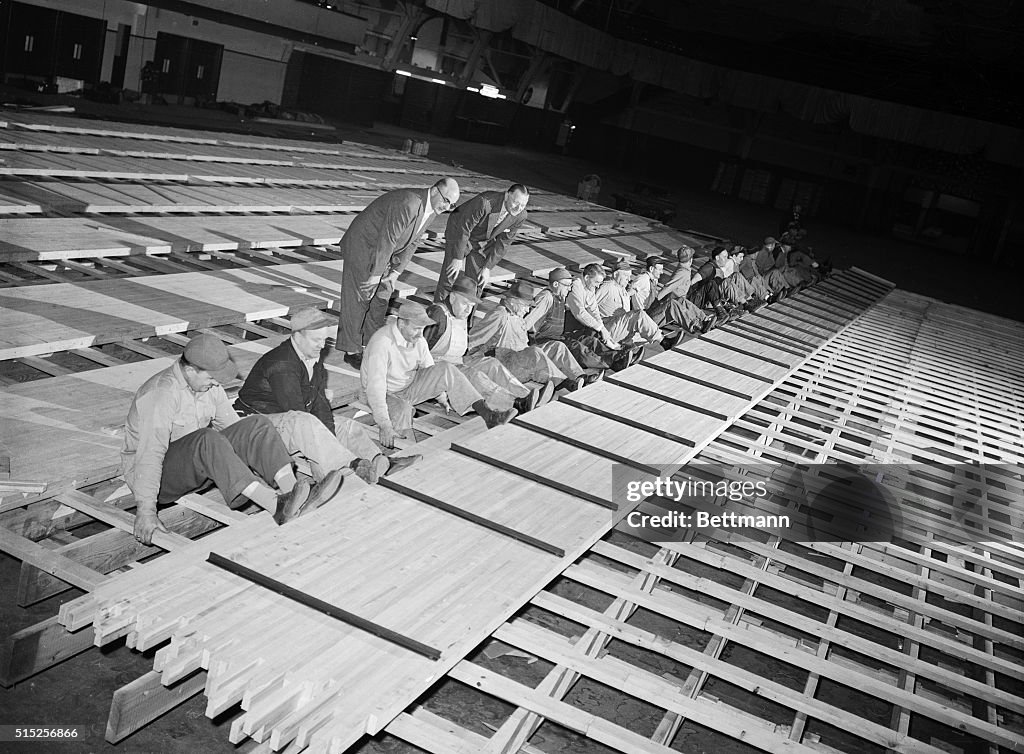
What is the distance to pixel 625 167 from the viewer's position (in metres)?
38.7

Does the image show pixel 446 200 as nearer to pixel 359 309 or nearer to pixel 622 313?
pixel 359 309

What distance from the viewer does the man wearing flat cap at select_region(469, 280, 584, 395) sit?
28.1 feet

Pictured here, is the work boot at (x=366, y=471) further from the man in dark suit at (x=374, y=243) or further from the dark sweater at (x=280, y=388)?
the man in dark suit at (x=374, y=243)

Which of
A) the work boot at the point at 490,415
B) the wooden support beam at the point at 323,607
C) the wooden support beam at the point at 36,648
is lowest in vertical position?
the wooden support beam at the point at 36,648

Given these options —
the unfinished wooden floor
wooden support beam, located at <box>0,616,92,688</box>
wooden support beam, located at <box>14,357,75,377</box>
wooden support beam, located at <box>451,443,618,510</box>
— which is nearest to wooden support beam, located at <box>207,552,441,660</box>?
the unfinished wooden floor

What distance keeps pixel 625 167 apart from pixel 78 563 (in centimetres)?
3597

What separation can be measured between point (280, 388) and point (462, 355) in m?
2.71

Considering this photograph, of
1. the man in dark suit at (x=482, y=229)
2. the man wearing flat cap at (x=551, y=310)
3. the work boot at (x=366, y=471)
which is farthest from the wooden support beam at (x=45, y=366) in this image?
the man wearing flat cap at (x=551, y=310)

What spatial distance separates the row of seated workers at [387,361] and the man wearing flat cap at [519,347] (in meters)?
0.01

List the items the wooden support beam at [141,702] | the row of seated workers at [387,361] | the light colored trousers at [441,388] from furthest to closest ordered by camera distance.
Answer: the light colored trousers at [441,388], the row of seated workers at [387,361], the wooden support beam at [141,702]

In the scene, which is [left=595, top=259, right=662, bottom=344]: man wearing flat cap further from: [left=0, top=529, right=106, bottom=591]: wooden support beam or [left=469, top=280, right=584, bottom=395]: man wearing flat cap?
[left=0, top=529, right=106, bottom=591]: wooden support beam

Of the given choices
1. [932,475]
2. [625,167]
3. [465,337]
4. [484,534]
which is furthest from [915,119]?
[484,534]

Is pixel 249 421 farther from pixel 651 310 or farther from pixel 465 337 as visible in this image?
pixel 651 310

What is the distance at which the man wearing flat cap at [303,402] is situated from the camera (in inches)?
222
